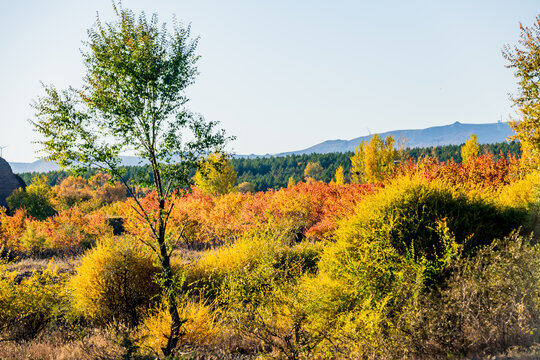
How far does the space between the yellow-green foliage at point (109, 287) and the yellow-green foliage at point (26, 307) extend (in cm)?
41

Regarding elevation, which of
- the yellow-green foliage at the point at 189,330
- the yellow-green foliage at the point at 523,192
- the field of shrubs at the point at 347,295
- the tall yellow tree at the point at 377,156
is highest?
the tall yellow tree at the point at 377,156

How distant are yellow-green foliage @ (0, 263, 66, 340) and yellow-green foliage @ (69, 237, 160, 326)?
41cm

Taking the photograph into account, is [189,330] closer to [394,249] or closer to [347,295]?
[347,295]

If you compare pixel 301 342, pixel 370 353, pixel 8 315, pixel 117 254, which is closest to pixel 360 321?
pixel 370 353

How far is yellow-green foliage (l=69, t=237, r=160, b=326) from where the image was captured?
310 inches

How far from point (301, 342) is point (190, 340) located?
247cm

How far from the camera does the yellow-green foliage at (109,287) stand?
25.8 ft

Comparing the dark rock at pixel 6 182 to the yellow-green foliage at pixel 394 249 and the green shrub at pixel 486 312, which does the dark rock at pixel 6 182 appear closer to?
the yellow-green foliage at pixel 394 249

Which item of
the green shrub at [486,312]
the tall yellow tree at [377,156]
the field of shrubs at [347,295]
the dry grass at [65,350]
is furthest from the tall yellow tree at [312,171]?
the dry grass at [65,350]

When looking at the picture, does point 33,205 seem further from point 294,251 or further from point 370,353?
point 370,353

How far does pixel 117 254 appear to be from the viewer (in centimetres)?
809

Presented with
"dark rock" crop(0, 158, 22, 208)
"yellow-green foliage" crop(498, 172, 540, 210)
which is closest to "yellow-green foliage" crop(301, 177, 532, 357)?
"yellow-green foliage" crop(498, 172, 540, 210)

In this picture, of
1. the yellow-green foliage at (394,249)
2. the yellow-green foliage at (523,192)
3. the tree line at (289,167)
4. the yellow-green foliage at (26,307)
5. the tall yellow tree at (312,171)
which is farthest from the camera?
the tall yellow tree at (312,171)

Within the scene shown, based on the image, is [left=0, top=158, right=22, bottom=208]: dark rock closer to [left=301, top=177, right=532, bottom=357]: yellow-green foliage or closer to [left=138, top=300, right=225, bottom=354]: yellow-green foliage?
[left=138, top=300, right=225, bottom=354]: yellow-green foliage
